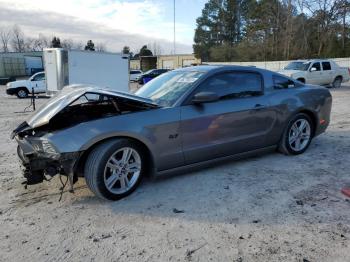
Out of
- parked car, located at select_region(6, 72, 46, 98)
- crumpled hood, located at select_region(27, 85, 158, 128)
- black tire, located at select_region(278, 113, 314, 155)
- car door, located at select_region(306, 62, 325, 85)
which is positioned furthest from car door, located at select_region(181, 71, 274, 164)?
parked car, located at select_region(6, 72, 46, 98)

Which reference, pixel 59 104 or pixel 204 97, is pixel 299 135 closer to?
pixel 204 97

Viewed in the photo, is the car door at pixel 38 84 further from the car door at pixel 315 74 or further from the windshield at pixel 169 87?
the windshield at pixel 169 87

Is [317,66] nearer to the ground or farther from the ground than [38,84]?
farther from the ground

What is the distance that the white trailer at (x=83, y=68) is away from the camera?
44.7ft

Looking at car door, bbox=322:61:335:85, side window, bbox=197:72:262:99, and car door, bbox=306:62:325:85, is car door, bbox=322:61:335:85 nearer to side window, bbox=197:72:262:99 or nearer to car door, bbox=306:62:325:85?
car door, bbox=306:62:325:85

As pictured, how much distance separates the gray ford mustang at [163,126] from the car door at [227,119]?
0.01 m

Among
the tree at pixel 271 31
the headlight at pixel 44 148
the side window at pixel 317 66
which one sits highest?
the tree at pixel 271 31

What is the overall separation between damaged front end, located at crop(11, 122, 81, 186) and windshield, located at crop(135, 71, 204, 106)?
1389 mm

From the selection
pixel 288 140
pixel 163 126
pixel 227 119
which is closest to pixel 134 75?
pixel 288 140

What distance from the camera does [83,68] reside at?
13844 millimetres

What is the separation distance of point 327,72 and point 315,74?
1.41 meters

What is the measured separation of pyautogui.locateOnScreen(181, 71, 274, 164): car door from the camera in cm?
422

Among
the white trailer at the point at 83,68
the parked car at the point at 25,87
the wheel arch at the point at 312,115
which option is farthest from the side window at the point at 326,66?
the parked car at the point at 25,87

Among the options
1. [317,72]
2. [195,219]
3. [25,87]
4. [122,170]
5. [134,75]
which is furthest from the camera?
[134,75]
